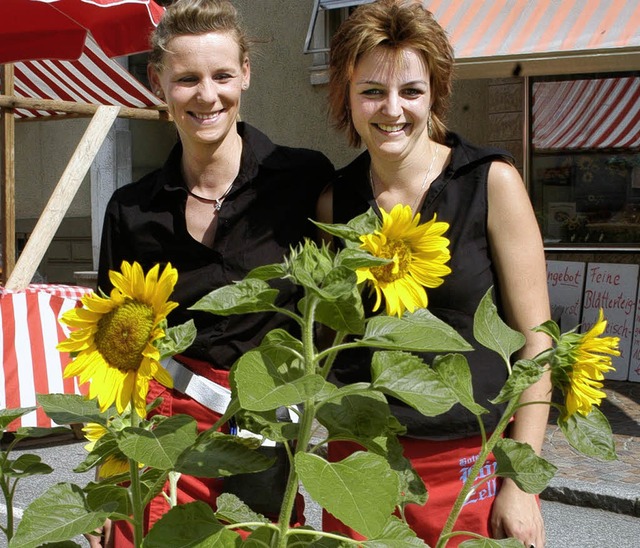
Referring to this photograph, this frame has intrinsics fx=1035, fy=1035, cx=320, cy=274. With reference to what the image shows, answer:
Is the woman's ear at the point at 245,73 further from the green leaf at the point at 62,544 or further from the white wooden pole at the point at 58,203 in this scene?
the white wooden pole at the point at 58,203

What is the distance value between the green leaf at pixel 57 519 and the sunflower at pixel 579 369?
0.49 m

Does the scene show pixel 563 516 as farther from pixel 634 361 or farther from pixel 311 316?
pixel 311 316

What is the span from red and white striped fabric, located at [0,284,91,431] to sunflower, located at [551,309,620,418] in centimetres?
534

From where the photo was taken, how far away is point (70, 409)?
1.14 m

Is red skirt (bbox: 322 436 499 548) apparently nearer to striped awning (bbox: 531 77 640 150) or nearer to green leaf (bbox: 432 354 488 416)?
green leaf (bbox: 432 354 488 416)

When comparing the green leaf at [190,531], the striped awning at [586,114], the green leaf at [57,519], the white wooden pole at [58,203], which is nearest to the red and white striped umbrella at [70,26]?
the white wooden pole at [58,203]

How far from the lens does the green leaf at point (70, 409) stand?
1130mm

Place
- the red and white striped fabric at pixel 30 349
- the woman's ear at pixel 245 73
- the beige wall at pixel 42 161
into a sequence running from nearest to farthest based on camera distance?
the woman's ear at pixel 245 73, the red and white striped fabric at pixel 30 349, the beige wall at pixel 42 161

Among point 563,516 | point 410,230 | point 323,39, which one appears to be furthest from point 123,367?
point 323,39

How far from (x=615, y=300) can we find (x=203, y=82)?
760cm

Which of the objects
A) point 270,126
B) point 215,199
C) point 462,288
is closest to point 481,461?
point 462,288

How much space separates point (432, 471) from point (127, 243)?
83cm

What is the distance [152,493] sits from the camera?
3.54 feet

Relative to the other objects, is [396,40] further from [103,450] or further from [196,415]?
[103,450]
